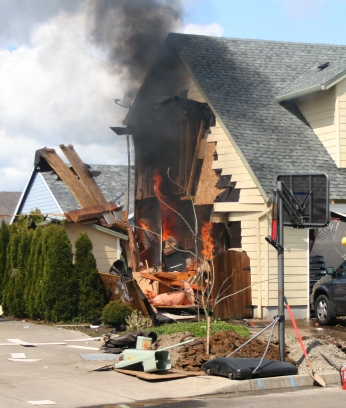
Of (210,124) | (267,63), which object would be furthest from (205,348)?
(267,63)

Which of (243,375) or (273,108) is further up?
(273,108)

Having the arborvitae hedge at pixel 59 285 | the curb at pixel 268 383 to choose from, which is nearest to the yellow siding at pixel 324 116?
the arborvitae hedge at pixel 59 285

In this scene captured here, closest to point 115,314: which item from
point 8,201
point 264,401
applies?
point 264,401

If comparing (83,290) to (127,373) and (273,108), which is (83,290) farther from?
(273,108)

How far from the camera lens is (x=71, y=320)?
15484 mm

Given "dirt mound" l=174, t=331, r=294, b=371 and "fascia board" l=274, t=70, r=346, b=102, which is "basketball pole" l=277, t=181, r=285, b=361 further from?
"fascia board" l=274, t=70, r=346, b=102

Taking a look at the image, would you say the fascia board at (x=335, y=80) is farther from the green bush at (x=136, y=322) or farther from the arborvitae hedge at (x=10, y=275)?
the arborvitae hedge at (x=10, y=275)

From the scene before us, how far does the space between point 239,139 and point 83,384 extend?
9723 mm

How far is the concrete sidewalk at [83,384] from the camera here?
27.5ft

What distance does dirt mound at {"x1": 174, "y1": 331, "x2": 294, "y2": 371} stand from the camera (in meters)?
10.2

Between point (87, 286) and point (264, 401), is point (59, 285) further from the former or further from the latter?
point (264, 401)

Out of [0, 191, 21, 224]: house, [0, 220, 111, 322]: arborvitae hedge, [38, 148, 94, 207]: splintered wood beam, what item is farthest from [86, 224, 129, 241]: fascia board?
[0, 191, 21, 224]: house

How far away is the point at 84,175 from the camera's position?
804 inches

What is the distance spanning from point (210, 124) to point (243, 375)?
1032 centimetres
